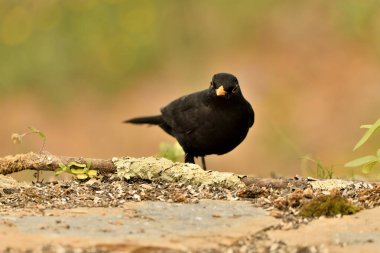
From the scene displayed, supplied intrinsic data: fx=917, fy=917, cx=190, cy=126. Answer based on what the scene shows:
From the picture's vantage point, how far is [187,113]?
6.79 m

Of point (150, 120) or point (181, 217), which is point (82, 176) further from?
point (150, 120)

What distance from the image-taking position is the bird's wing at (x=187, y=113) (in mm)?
6586

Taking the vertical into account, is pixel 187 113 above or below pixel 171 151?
above

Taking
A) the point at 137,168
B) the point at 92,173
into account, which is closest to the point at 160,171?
the point at 137,168

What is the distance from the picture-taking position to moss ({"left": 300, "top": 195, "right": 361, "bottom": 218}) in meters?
3.83

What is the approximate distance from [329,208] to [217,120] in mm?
2634

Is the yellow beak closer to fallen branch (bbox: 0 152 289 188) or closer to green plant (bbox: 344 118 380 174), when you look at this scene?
fallen branch (bbox: 0 152 289 188)

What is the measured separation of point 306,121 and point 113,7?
10.7 ft

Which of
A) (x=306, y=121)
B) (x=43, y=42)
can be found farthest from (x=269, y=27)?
(x=43, y=42)

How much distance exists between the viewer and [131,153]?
32.0 ft

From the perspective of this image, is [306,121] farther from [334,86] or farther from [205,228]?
[205,228]

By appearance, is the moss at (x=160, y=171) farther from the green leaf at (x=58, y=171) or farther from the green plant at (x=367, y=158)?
the green plant at (x=367, y=158)

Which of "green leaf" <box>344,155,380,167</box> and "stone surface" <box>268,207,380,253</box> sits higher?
"green leaf" <box>344,155,380,167</box>

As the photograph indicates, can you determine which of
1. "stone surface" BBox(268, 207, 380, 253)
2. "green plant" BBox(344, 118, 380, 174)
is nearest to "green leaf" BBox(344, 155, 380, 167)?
"green plant" BBox(344, 118, 380, 174)
